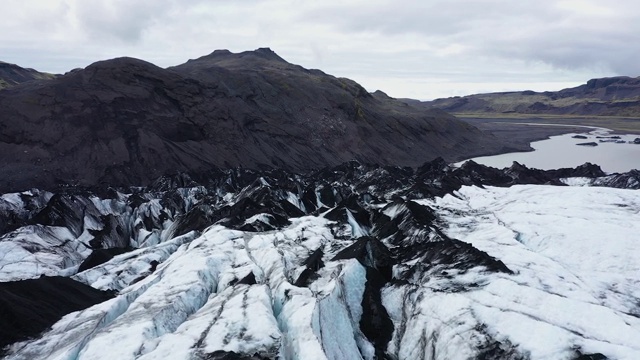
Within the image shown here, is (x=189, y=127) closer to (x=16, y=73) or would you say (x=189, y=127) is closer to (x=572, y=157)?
(x=572, y=157)

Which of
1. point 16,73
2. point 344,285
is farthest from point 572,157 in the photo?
point 16,73

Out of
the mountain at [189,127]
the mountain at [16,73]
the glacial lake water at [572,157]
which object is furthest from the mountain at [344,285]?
the mountain at [16,73]

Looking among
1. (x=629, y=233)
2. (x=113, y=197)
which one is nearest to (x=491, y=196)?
(x=629, y=233)

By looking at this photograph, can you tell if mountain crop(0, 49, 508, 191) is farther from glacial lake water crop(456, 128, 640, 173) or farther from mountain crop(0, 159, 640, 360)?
mountain crop(0, 159, 640, 360)

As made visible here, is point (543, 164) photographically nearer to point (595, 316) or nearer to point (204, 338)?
point (595, 316)

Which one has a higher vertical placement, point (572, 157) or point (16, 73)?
point (16, 73)

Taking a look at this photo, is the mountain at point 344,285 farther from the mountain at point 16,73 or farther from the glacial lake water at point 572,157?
the mountain at point 16,73

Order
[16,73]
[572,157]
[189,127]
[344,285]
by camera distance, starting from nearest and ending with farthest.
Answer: [344,285]
[189,127]
[572,157]
[16,73]
